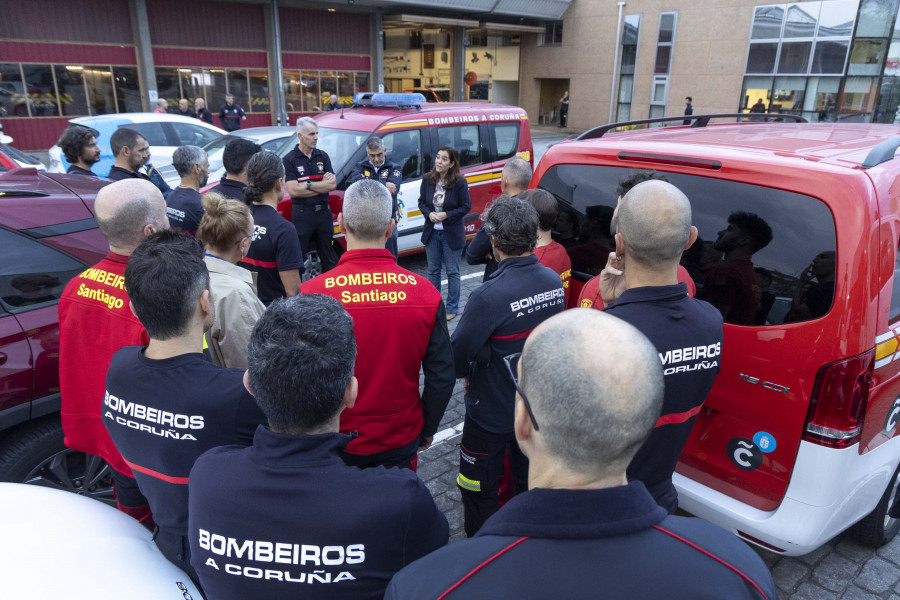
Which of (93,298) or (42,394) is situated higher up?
(93,298)

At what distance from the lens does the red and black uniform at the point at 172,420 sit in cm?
181

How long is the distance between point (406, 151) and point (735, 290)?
17.4ft

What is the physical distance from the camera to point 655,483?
2.20 meters

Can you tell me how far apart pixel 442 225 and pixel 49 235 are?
12.0ft

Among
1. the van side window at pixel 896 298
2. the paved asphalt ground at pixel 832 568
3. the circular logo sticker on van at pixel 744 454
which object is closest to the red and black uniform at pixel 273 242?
the paved asphalt ground at pixel 832 568

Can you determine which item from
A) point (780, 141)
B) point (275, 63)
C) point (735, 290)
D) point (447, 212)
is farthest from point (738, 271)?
point (275, 63)

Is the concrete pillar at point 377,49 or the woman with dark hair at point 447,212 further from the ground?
the concrete pillar at point 377,49

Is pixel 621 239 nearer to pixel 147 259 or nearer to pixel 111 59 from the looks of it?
pixel 147 259

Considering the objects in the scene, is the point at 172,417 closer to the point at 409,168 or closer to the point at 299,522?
the point at 299,522

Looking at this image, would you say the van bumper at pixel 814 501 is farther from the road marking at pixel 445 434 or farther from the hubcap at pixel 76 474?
the hubcap at pixel 76 474

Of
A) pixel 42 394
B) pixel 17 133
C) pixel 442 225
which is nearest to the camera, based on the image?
pixel 42 394

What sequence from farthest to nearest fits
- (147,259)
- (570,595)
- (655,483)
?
(655,483), (147,259), (570,595)

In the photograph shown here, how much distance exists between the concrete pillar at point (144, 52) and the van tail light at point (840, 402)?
69.6ft

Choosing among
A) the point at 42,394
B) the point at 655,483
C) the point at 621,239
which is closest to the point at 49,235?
the point at 42,394
